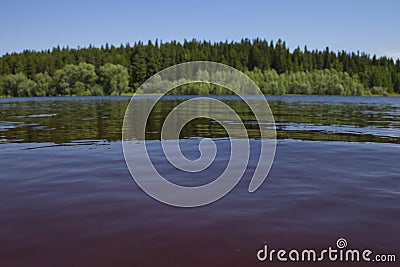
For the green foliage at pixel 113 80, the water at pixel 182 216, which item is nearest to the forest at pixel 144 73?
the green foliage at pixel 113 80

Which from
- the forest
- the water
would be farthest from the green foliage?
the water

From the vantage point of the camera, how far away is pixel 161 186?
8.62 metres

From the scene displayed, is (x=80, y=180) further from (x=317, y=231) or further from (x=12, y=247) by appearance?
(x=317, y=231)

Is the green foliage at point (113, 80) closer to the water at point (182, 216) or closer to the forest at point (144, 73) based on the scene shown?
the forest at point (144, 73)

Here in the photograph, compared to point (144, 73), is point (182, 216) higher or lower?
lower

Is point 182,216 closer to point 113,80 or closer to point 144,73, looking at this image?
point 113,80

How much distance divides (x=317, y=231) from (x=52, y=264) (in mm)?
3990

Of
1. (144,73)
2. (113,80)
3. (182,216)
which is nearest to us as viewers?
(182,216)

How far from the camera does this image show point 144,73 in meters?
174

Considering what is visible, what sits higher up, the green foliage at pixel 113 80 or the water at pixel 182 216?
the green foliage at pixel 113 80

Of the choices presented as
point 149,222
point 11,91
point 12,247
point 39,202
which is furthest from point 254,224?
point 11,91

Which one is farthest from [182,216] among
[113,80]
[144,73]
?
[144,73]

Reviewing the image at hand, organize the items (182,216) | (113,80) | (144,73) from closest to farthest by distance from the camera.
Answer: (182,216) → (113,80) → (144,73)

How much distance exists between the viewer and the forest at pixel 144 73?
129375mm
